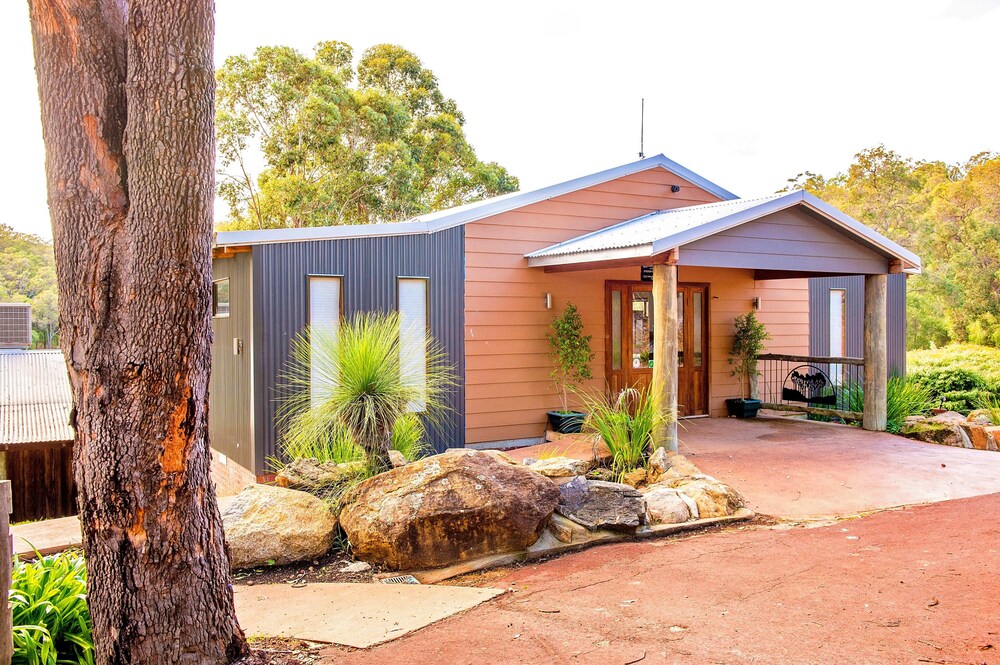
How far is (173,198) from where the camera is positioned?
3.17 m

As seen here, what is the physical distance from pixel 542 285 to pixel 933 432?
5365mm

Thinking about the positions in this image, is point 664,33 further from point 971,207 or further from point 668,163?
point 971,207

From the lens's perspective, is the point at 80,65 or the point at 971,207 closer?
the point at 80,65

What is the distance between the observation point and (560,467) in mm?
6812

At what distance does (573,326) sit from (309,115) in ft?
46.9

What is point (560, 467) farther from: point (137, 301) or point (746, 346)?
point (746, 346)

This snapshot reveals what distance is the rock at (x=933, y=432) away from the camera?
385 inches

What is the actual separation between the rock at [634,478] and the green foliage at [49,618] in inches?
182

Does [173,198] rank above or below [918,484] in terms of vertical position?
above

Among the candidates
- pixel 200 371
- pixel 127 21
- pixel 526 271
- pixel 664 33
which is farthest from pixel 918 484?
pixel 664 33

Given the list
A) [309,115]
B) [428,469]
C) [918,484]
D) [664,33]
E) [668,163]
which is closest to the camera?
[428,469]

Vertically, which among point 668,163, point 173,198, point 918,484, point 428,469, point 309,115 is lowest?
point 918,484

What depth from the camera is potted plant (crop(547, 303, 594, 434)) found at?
32.2 ft

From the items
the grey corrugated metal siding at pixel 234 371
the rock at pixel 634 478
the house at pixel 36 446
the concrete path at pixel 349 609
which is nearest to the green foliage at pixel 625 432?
the rock at pixel 634 478
